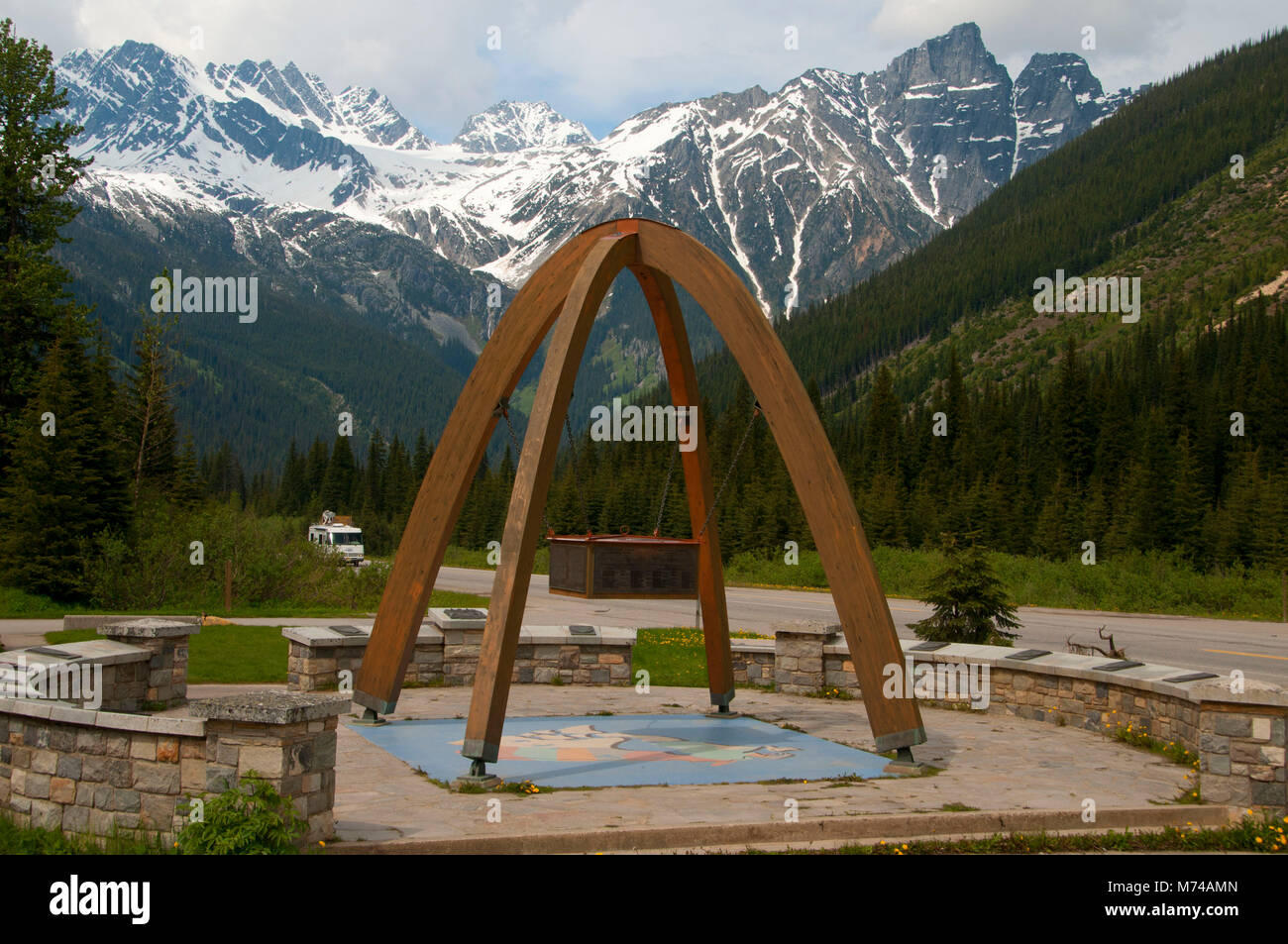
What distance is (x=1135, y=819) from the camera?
7.75 metres

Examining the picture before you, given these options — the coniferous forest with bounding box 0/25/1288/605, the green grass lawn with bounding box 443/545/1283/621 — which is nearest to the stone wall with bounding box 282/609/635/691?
the coniferous forest with bounding box 0/25/1288/605

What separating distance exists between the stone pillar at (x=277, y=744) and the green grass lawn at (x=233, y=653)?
27.9ft

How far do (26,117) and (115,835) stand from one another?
31.0 meters

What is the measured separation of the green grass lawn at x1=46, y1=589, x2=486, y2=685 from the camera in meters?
14.5

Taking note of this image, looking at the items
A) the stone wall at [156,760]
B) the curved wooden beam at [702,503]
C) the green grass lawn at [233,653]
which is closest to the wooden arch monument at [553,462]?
the curved wooden beam at [702,503]

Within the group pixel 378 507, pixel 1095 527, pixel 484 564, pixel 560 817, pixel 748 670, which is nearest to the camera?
pixel 560 817

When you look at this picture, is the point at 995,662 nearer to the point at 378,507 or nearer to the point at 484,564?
the point at 484,564

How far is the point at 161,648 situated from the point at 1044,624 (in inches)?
838

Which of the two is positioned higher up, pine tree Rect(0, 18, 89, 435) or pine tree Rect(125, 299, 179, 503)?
pine tree Rect(0, 18, 89, 435)

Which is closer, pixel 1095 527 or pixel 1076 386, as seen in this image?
pixel 1095 527

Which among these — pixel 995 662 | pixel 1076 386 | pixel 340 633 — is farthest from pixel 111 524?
pixel 1076 386

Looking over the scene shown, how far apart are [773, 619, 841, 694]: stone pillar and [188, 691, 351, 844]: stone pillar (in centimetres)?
924

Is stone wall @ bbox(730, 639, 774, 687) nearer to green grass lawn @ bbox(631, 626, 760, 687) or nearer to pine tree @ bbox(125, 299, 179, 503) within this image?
green grass lawn @ bbox(631, 626, 760, 687)

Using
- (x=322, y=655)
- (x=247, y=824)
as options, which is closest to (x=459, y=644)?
(x=322, y=655)
